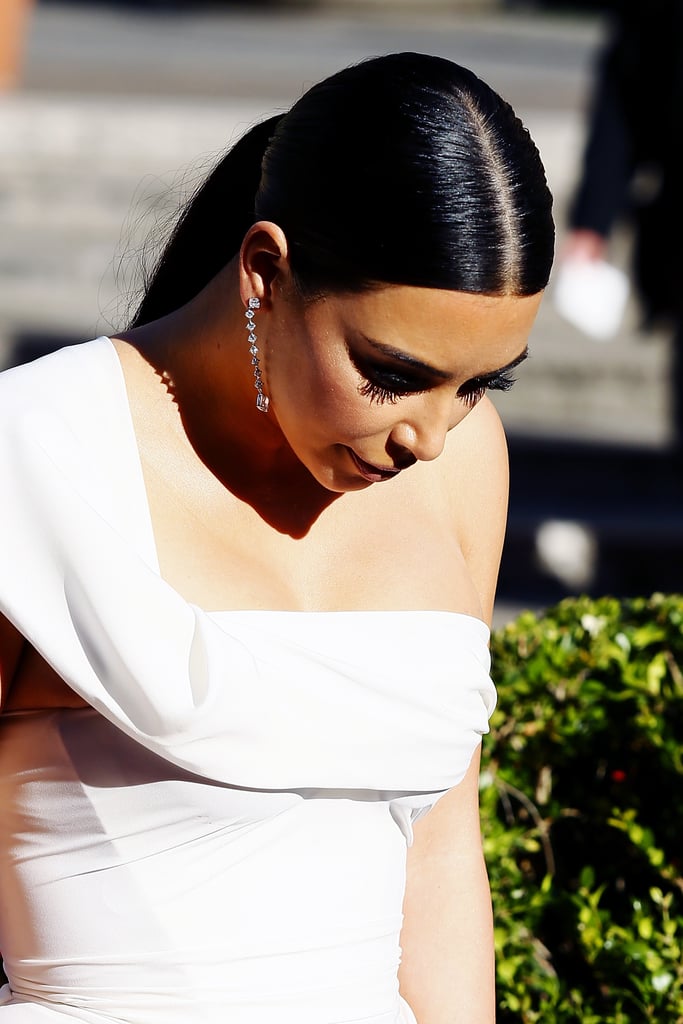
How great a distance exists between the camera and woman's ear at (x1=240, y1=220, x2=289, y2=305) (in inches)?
60.5

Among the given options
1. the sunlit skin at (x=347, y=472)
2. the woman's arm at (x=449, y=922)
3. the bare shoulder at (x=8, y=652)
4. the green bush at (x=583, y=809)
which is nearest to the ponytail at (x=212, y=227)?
the sunlit skin at (x=347, y=472)

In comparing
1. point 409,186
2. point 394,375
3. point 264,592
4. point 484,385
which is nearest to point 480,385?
point 484,385

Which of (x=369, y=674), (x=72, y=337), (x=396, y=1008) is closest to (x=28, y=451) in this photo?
(x=369, y=674)

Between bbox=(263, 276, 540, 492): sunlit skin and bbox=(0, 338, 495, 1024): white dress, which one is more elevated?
bbox=(263, 276, 540, 492): sunlit skin

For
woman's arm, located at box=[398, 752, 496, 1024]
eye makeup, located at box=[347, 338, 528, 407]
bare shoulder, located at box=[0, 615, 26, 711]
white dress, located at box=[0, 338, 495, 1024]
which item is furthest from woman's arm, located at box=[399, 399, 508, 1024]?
bare shoulder, located at box=[0, 615, 26, 711]

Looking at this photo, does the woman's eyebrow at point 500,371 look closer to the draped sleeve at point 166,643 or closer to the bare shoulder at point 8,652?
the draped sleeve at point 166,643

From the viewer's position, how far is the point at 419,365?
1502 millimetres

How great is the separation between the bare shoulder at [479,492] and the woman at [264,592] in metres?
0.17

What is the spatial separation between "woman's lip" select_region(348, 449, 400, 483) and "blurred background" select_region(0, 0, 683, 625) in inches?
30.5

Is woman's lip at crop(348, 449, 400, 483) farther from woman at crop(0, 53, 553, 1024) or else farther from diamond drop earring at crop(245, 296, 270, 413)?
diamond drop earring at crop(245, 296, 270, 413)

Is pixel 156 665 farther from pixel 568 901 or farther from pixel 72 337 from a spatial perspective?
pixel 72 337

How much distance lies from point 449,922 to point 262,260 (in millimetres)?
980

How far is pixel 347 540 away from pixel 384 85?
24.9 inches

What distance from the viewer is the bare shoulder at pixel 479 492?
198 centimetres
